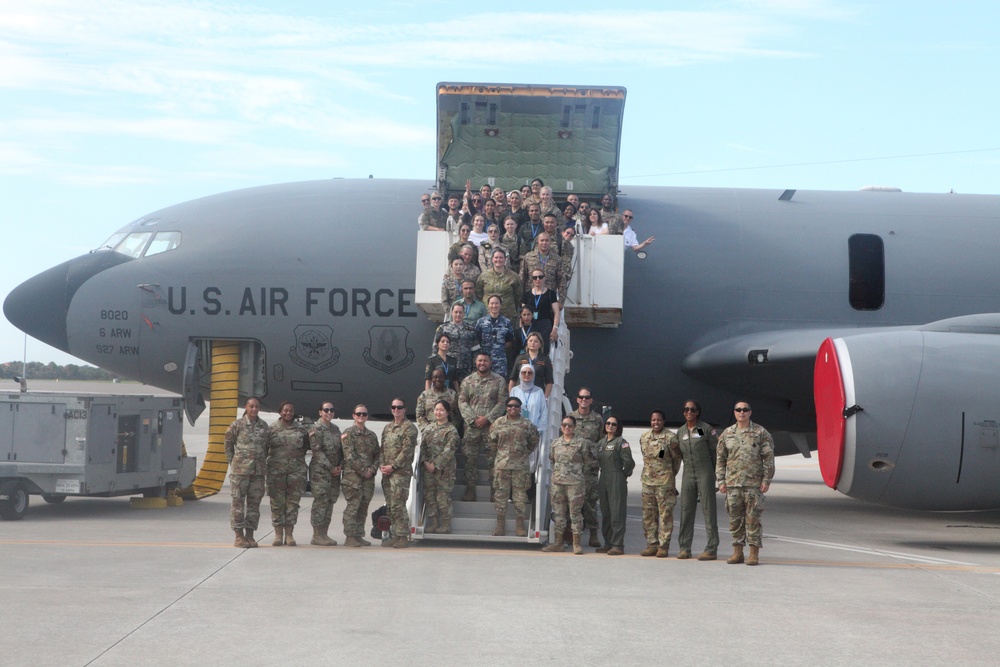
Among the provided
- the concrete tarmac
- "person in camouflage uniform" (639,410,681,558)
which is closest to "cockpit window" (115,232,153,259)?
the concrete tarmac

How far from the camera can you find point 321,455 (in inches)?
476

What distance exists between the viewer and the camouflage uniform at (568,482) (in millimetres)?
11812

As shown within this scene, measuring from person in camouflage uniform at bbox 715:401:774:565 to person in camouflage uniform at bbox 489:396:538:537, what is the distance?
86.0 inches

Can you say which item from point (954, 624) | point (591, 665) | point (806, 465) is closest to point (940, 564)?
point (954, 624)

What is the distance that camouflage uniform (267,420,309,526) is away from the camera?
1203 cm

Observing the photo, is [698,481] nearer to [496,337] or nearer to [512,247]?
[496,337]

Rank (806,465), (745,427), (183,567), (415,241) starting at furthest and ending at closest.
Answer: (806,465)
(415,241)
(745,427)
(183,567)

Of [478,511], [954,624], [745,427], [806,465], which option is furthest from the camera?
[806,465]

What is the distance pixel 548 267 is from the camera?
46.8 ft

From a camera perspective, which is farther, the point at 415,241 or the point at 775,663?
the point at 415,241

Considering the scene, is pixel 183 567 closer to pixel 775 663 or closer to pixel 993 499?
pixel 775 663

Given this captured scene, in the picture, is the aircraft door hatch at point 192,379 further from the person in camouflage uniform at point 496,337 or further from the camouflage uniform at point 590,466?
the camouflage uniform at point 590,466

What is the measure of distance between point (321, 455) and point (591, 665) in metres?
5.86

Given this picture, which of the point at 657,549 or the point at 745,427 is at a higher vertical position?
the point at 745,427
